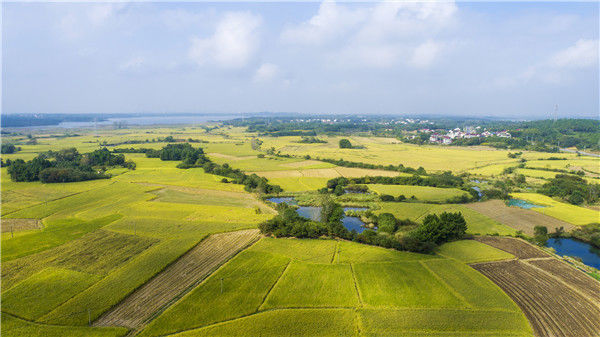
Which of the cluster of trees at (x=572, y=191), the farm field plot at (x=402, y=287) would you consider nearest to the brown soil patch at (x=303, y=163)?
the cluster of trees at (x=572, y=191)

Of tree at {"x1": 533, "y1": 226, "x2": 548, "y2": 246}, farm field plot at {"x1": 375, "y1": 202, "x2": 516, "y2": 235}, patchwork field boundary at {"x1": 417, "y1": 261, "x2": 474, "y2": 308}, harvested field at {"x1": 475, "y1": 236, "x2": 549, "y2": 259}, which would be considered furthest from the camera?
farm field plot at {"x1": 375, "y1": 202, "x2": 516, "y2": 235}

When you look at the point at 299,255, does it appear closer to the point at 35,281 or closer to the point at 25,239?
the point at 35,281

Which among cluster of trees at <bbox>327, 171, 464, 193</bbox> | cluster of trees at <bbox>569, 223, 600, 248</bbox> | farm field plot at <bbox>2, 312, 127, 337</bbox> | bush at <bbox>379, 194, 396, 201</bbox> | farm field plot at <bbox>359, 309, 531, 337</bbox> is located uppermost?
cluster of trees at <bbox>327, 171, 464, 193</bbox>

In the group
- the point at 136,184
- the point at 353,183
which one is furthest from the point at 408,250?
the point at 136,184

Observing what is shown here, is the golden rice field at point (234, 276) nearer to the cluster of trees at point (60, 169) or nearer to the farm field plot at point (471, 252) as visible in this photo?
the farm field plot at point (471, 252)

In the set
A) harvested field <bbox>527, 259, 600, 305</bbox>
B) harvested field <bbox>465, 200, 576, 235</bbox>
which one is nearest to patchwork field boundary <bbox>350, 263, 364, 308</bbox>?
harvested field <bbox>527, 259, 600, 305</bbox>

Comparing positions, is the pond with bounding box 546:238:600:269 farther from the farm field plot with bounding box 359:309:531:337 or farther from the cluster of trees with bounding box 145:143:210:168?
the cluster of trees with bounding box 145:143:210:168
